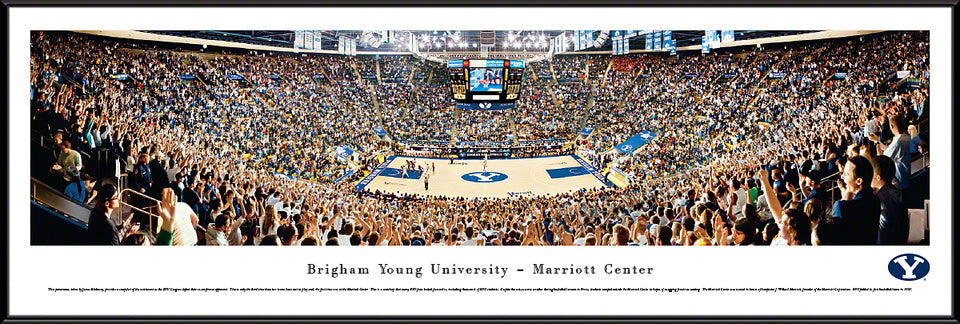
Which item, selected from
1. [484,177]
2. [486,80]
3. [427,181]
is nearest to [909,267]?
[484,177]

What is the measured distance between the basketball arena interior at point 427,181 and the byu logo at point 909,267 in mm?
179

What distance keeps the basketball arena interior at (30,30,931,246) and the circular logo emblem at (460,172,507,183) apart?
13.6 inches

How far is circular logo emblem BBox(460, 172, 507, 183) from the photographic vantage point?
39.3 feet

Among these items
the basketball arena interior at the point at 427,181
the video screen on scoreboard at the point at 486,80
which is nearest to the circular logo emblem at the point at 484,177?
the basketball arena interior at the point at 427,181

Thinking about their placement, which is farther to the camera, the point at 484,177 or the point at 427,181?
the point at 484,177

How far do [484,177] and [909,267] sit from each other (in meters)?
9.53

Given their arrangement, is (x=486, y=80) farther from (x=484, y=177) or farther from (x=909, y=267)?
(x=909, y=267)

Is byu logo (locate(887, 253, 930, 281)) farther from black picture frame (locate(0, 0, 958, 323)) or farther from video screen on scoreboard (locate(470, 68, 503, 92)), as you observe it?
video screen on scoreboard (locate(470, 68, 503, 92))

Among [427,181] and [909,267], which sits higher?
[427,181]

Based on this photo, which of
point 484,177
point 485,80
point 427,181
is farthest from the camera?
point 485,80

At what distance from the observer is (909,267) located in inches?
143

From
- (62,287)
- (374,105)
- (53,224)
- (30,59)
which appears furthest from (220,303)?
(374,105)

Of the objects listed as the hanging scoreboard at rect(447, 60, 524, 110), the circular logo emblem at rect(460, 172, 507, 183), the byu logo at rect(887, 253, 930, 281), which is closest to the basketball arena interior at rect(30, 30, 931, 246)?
the byu logo at rect(887, 253, 930, 281)

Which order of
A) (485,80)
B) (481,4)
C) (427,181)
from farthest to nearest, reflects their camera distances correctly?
(485,80) < (427,181) < (481,4)
